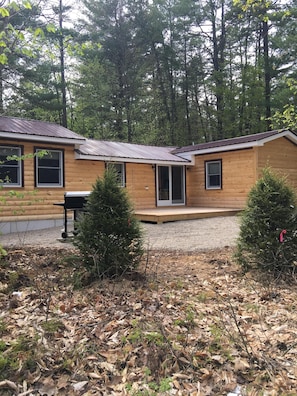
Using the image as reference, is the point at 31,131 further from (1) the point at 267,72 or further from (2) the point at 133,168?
(1) the point at 267,72

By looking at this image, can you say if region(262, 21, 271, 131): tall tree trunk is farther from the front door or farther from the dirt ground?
the dirt ground

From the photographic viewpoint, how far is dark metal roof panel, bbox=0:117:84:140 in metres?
9.92

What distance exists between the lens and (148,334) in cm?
263

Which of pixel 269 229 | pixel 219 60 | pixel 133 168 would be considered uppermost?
pixel 219 60

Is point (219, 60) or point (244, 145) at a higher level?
point (219, 60)

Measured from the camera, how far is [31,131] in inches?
407

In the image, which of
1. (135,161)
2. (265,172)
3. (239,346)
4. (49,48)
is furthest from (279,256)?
(135,161)

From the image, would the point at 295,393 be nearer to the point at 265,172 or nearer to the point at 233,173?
the point at 265,172

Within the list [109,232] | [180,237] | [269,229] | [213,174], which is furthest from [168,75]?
[109,232]

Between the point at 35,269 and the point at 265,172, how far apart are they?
328 centimetres

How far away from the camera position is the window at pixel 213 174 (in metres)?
14.2

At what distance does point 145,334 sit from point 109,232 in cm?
149

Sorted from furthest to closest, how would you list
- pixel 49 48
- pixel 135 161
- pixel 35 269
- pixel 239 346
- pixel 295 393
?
1. pixel 135 161
2. pixel 49 48
3. pixel 35 269
4. pixel 239 346
5. pixel 295 393

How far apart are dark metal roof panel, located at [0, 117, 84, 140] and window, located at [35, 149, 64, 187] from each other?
569 millimetres
